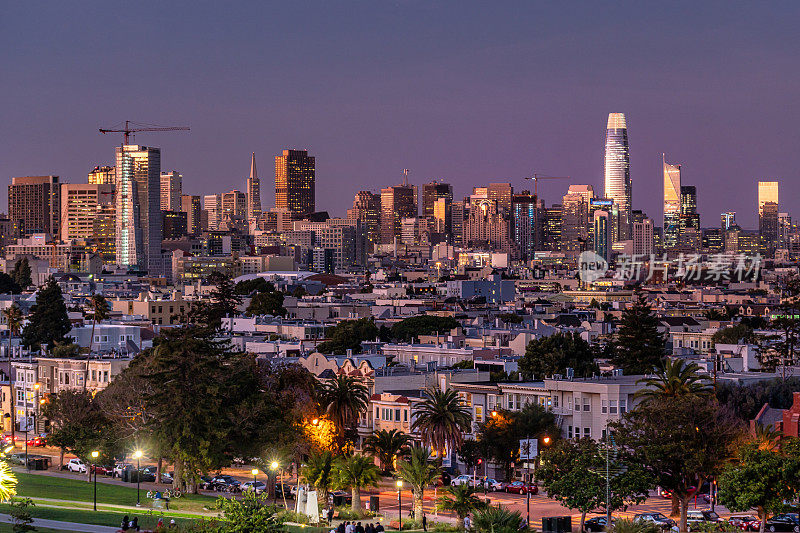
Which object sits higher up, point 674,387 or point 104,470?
point 674,387

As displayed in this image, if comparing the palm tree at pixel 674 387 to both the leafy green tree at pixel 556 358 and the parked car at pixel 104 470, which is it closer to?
the leafy green tree at pixel 556 358

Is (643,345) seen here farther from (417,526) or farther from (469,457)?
→ (417,526)

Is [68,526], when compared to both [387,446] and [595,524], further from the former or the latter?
[387,446]

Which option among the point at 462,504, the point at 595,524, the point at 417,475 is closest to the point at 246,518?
the point at 462,504

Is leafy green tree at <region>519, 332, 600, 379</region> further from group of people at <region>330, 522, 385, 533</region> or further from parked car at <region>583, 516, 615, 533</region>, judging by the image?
group of people at <region>330, 522, 385, 533</region>

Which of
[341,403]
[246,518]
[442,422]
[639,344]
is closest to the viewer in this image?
[246,518]

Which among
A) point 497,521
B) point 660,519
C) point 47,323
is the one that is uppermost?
point 47,323

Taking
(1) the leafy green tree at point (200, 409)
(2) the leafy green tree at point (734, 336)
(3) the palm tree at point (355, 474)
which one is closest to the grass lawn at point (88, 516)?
(3) the palm tree at point (355, 474)
